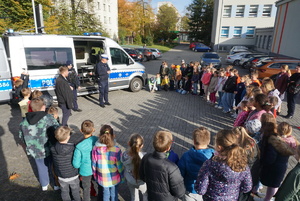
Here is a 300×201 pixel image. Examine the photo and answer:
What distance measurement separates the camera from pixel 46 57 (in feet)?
24.4

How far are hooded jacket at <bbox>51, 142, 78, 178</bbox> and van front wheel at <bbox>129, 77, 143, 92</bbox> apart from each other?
7527 mm

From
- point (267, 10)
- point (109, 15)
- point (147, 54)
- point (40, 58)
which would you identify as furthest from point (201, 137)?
point (109, 15)

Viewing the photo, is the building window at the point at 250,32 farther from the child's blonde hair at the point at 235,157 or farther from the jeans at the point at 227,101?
the child's blonde hair at the point at 235,157

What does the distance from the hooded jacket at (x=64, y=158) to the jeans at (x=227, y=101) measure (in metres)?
6.36

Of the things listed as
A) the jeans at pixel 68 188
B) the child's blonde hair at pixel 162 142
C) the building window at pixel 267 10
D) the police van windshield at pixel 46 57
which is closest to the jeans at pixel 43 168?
the jeans at pixel 68 188

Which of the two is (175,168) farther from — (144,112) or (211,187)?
(144,112)

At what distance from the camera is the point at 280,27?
2195 cm

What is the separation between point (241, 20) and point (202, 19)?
651 inches

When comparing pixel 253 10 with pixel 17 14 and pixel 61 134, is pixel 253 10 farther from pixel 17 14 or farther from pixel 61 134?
pixel 61 134

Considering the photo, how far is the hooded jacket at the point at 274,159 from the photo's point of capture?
108 inches

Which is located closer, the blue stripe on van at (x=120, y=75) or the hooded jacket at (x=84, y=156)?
the hooded jacket at (x=84, y=156)

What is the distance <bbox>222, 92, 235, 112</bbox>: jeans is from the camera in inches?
304

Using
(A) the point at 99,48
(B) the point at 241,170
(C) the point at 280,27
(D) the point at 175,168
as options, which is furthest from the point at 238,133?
(C) the point at 280,27

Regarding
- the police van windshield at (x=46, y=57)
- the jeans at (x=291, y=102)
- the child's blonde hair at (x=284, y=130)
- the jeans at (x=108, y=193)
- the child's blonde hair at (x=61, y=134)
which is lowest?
the jeans at (x=108, y=193)
